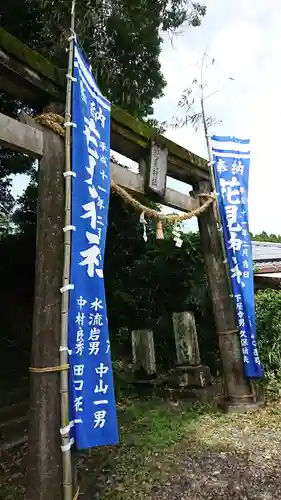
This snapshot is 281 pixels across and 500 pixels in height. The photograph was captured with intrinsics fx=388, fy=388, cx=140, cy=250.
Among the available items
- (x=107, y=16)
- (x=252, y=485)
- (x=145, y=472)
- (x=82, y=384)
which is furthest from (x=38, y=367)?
(x=107, y=16)

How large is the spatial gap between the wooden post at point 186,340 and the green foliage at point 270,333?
3.87ft

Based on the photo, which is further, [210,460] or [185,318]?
[185,318]

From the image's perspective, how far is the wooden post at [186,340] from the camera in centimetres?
690

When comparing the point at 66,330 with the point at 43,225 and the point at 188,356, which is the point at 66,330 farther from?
the point at 188,356

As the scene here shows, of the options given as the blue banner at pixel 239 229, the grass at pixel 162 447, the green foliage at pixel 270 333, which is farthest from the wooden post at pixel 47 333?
the green foliage at pixel 270 333

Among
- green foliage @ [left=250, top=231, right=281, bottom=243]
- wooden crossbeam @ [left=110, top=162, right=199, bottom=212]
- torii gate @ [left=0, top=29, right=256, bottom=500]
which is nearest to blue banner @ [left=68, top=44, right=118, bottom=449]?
torii gate @ [left=0, top=29, right=256, bottom=500]

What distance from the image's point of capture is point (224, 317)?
593 cm

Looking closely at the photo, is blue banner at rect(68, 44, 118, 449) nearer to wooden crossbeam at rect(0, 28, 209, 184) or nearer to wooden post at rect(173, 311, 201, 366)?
wooden crossbeam at rect(0, 28, 209, 184)

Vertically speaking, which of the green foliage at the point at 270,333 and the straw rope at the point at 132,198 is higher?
the straw rope at the point at 132,198

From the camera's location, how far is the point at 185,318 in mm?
7152

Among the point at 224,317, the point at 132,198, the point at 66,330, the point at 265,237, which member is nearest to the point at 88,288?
the point at 66,330

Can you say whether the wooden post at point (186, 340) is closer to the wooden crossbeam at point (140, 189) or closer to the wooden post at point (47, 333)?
the wooden crossbeam at point (140, 189)

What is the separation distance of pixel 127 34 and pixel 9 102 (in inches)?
90.9

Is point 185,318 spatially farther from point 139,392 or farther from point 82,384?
point 82,384
